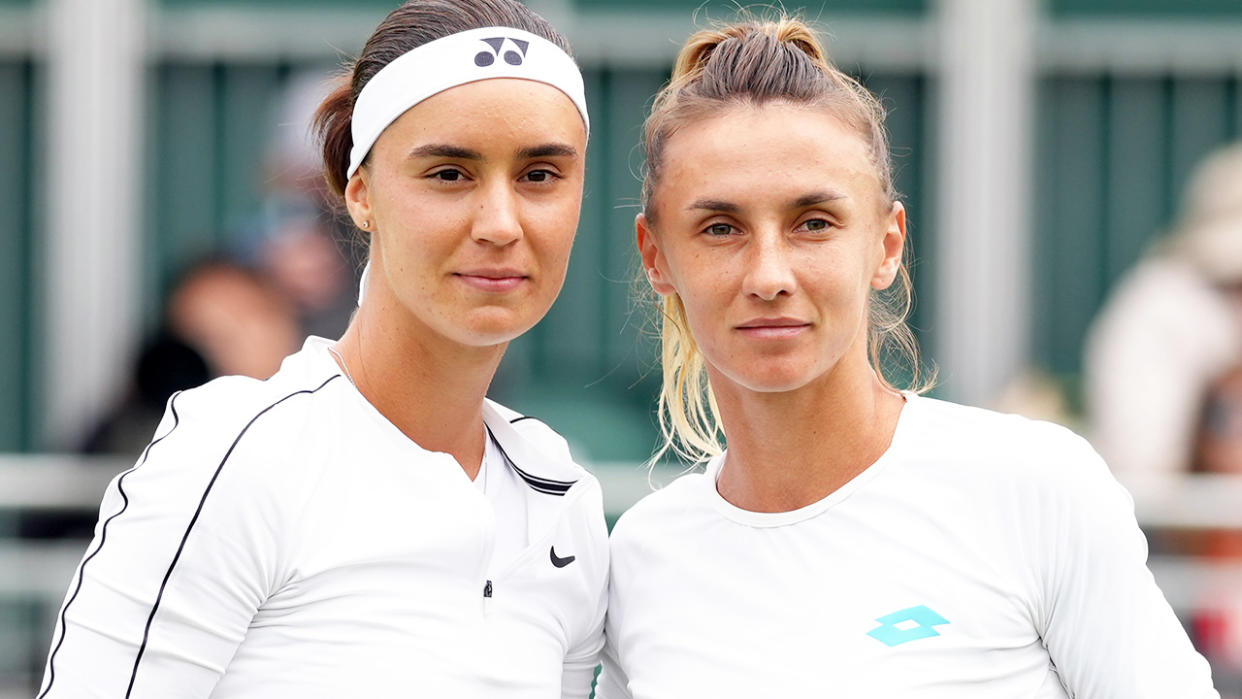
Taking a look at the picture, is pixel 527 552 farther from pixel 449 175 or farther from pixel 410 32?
pixel 410 32

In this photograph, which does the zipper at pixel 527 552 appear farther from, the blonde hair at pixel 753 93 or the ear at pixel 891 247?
the ear at pixel 891 247

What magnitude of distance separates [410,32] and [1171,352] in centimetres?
314

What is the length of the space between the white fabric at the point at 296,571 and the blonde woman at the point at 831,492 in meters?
0.31

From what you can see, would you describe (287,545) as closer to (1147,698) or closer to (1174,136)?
(1147,698)

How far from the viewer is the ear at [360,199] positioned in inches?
109

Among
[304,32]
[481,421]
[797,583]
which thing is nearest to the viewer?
[797,583]

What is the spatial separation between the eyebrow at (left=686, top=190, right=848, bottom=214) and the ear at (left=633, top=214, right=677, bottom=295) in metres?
0.18

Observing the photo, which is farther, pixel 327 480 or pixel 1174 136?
pixel 1174 136

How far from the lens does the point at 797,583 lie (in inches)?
107

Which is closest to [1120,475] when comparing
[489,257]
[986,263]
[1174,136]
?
[986,263]

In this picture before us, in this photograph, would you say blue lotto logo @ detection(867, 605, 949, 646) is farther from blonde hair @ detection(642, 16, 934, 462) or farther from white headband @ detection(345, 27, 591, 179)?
white headband @ detection(345, 27, 591, 179)

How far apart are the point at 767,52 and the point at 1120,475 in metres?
2.76

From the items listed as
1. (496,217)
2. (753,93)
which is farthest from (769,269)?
(496,217)

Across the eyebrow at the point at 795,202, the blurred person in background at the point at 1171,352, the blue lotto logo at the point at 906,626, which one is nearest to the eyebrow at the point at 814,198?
the eyebrow at the point at 795,202
